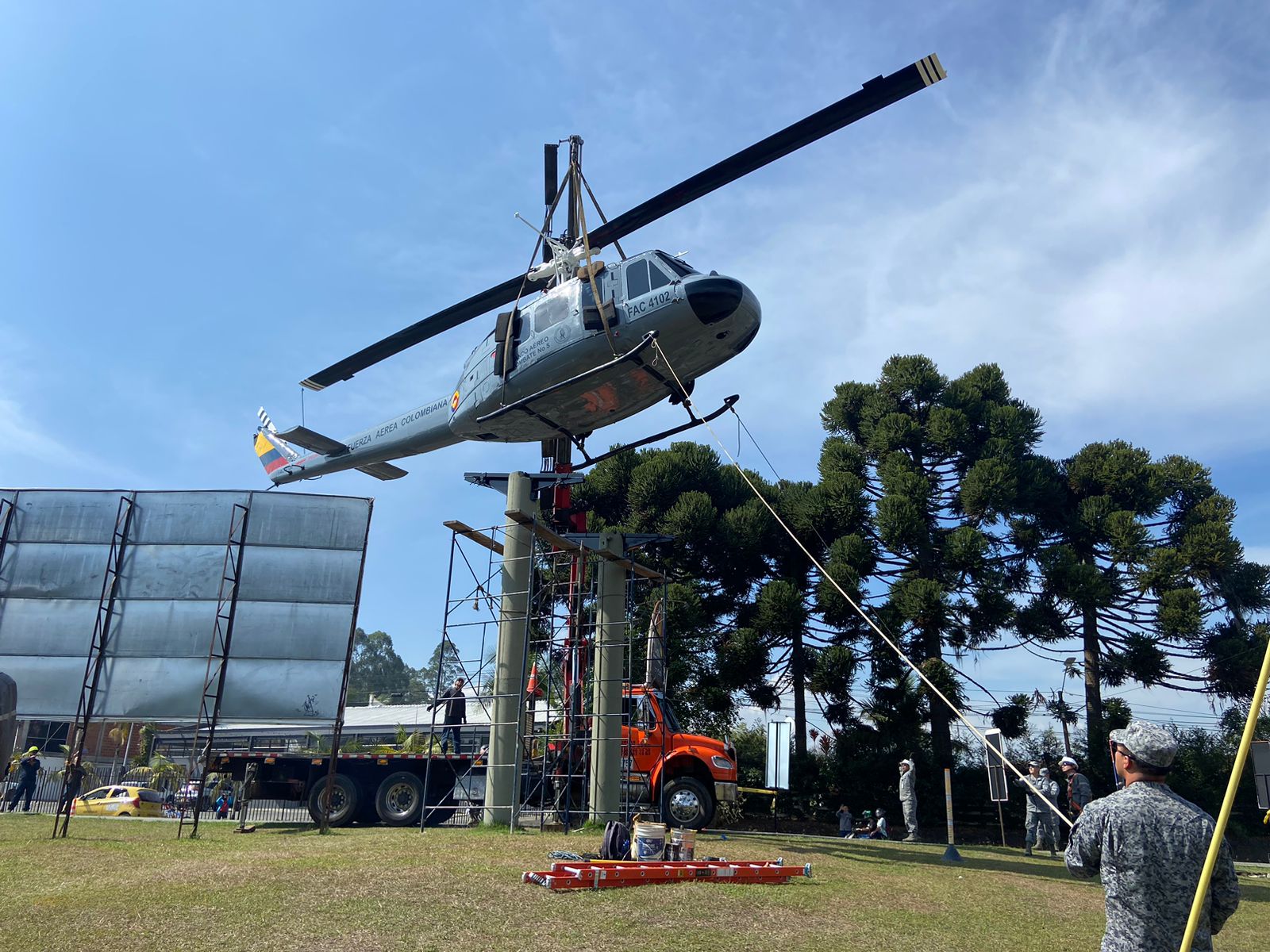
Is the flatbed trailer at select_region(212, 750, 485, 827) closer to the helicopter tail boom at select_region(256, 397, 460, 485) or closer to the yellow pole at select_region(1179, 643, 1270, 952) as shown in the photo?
the helicopter tail boom at select_region(256, 397, 460, 485)

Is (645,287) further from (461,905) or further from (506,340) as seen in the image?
(461,905)

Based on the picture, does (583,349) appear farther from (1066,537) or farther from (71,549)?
(1066,537)

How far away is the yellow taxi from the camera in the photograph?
2180cm

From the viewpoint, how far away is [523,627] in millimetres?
16125

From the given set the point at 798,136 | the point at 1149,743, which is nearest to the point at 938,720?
the point at 798,136

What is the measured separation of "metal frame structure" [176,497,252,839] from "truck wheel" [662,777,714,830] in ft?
23.6

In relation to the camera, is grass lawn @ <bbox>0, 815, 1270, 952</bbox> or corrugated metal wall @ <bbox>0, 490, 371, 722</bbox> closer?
grass lawn @ <bbox>0, 815, 1270, 952</bbox>

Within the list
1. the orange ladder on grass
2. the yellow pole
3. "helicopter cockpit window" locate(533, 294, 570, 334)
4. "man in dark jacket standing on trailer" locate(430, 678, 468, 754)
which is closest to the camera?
the yellow pole

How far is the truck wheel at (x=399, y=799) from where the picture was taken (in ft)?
57.3

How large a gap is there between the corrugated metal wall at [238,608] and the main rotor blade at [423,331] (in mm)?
4760

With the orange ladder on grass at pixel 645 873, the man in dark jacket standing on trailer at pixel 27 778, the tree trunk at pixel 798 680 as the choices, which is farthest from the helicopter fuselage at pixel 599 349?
the tree trunk at pixel 798 680

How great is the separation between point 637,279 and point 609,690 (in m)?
6.85

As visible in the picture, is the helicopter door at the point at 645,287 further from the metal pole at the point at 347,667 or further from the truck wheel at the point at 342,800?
the truck wheel at the point at 342,800

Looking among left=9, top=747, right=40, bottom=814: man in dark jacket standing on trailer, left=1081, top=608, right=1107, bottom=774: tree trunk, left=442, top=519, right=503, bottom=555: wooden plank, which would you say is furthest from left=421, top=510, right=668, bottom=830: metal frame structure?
left=1081, top=608, right=1107, bottom=774: tree trunk
